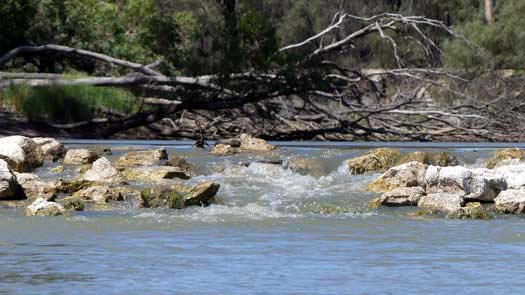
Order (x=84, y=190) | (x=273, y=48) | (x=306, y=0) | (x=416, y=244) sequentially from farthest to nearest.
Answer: (x=306, y=0) < (x=273, y=48) < (x=84, y=190) < (x=416, y=244)

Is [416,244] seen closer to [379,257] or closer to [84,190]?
[379,257]

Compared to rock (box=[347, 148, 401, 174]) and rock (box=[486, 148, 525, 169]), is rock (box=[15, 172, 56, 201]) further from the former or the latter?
rock (box=[486, 148, 525, 169])

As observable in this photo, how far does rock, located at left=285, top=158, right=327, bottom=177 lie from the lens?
1872 centimetres

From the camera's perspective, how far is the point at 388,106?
25969 mm

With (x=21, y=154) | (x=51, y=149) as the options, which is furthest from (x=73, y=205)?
(x=51, y=149)

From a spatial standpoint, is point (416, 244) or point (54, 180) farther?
point (54, 180)

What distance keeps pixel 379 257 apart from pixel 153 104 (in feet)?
56.5

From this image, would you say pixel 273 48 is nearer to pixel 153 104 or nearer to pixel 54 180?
pixel 153 104

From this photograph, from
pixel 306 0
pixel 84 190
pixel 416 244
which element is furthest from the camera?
pixel 306 0

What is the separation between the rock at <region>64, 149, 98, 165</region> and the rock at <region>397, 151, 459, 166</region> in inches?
183

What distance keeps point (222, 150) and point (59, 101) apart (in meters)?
7.32

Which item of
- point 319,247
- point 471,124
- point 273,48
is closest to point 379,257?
point 319,247

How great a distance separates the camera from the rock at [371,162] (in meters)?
18.5

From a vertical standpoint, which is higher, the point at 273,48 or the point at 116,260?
the point at 273,48
